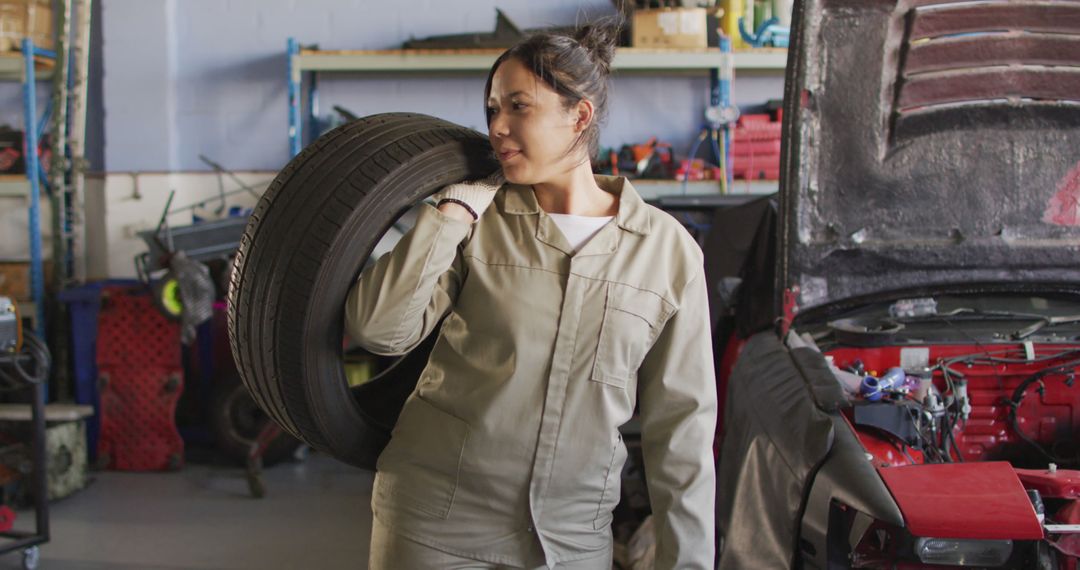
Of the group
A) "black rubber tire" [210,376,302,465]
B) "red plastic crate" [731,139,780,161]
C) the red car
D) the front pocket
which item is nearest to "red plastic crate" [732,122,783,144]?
"red plastic crate" [731,139,780,161]

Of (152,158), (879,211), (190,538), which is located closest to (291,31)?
(152,158)

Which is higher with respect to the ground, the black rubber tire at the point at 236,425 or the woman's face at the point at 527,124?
the woman's face at the point at 527,124

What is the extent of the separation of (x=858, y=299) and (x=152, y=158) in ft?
14.9

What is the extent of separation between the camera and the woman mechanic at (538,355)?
1370 millimetres

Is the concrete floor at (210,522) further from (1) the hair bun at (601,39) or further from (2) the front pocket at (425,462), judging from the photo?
(1) the hair bun at (601,39)

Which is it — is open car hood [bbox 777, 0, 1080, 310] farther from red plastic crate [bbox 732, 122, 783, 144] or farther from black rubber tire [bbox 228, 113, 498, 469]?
red plastic crate [bbox 732, 122, 783, 144]

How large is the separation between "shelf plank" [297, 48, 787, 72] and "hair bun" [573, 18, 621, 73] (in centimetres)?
364

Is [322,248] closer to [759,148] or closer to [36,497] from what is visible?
[36,497]

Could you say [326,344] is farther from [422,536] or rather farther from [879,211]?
[879,211]

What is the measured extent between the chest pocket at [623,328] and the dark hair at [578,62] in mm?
255

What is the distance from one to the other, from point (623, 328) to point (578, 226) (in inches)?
7.3

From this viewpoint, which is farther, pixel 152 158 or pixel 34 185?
pixel 152 158

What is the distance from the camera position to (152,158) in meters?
5.56

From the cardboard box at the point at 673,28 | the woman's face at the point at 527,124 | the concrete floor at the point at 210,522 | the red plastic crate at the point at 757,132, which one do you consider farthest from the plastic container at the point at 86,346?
the woman's face at the point at 527,124
